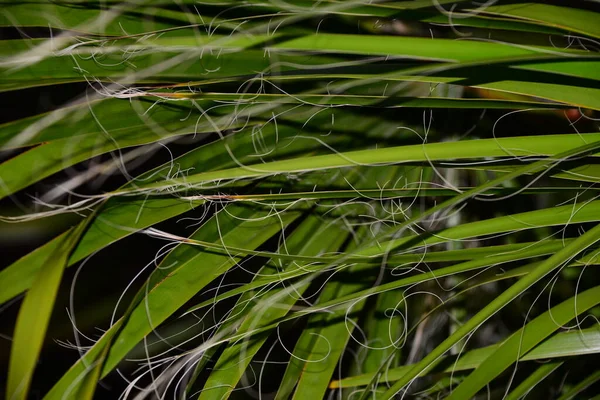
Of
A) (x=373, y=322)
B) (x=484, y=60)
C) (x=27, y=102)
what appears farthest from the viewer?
(x=27, y=102)

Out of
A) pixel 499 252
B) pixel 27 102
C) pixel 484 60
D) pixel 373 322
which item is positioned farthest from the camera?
pixel 27 102

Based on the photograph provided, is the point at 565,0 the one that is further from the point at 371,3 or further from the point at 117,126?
the point at 117,126

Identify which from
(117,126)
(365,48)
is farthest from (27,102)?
(365,48)

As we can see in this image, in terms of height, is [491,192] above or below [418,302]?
above

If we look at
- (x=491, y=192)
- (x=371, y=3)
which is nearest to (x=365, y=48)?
(x=371, y=3)

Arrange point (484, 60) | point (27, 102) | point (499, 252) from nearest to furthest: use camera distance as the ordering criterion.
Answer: point (484, 60), point (499, 252), point (27, 102)

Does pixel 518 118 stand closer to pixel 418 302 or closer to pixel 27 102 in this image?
pixel 418 302

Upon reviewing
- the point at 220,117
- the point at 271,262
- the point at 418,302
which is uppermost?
the point at 220,117

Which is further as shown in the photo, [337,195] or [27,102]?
[27,102]

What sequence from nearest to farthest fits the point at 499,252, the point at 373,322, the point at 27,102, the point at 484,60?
the point at 484,60, the point at 499,252, the point at 373,322, the point at 27,102
